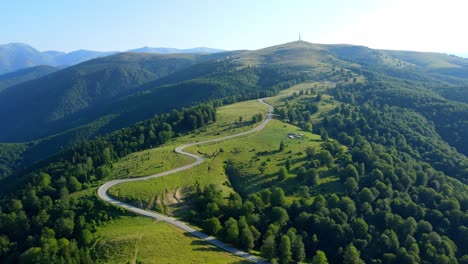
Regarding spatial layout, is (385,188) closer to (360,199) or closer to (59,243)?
(360,199)

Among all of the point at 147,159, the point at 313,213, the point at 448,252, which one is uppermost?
the point at 147,159

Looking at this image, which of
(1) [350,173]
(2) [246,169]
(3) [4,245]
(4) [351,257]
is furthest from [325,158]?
(3) [4,245]

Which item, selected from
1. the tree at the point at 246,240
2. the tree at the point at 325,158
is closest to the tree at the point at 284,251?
the tree at the point at 246,240

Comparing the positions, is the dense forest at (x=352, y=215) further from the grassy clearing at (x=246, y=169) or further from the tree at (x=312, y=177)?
the grassy clearing at (x=246, y=169)

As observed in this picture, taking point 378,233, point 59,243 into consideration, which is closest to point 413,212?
point 378,233

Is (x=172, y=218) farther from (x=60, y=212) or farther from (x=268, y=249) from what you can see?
(x=60, y=212)
